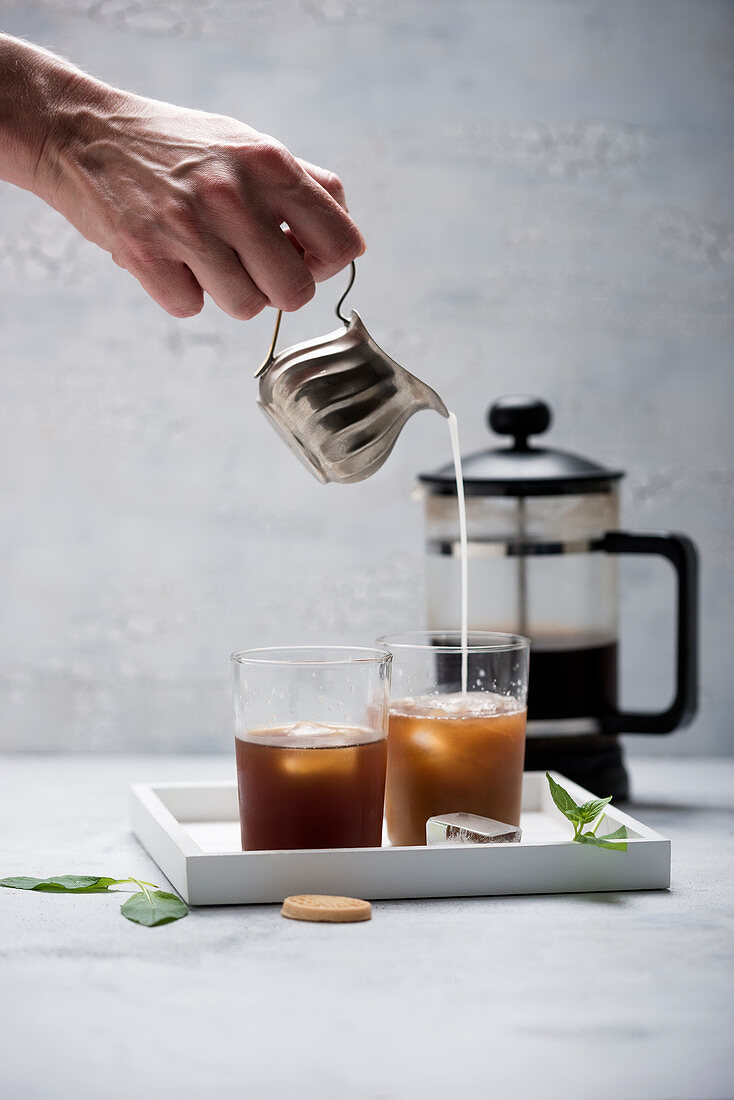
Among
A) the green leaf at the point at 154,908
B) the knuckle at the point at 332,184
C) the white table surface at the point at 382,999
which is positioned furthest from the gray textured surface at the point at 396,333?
the green leaf at the point at 154,908

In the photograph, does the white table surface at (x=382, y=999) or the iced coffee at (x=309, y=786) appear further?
the iced coffee at (x=309, y=786)

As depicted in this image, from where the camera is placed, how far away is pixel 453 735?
95cm

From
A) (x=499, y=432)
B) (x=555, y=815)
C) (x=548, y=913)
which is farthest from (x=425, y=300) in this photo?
(x=548, y=913)

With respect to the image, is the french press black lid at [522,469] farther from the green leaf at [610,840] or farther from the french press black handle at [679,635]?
the green leaf at [610,840]

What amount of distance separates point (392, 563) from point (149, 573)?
313 mm

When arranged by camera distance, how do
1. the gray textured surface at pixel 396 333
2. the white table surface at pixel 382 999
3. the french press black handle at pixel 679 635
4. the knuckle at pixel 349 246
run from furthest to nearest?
the gray textured surface at pixel 396 333 < the french press black handle at pixel 679 635 < the knuckle at pixel 349 246 < the white table surface at pixel 382 999

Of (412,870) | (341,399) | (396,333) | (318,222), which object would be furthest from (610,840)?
(396,333)

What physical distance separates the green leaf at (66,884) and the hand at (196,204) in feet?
1.37

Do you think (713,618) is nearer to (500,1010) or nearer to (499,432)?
(499,432)

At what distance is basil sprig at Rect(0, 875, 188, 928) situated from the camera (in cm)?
82

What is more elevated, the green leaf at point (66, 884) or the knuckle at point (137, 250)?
the knuckle at point (137, 250)

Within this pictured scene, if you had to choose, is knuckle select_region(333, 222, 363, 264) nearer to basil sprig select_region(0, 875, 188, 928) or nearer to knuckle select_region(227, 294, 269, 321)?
knuckle select_region(227, 294, 269, 321)

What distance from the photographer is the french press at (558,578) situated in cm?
124

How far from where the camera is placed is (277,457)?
5.29 feet
